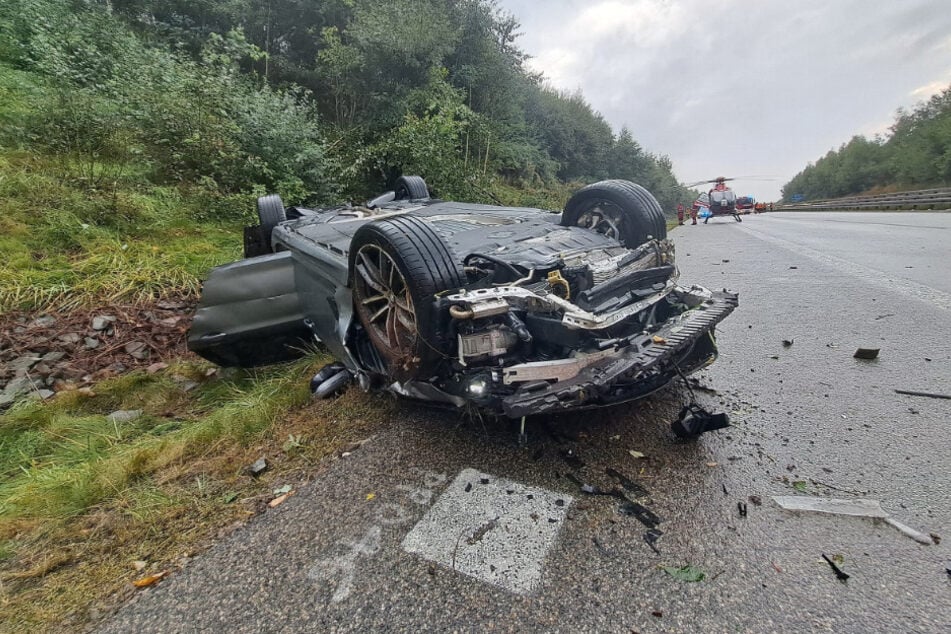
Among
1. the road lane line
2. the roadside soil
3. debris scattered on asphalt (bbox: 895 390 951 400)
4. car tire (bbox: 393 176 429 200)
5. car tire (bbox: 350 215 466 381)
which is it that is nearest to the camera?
car tire (bbox: 350 215 466 381)

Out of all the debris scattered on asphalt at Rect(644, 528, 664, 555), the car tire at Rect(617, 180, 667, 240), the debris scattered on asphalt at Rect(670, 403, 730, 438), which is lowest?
the debris scattered on asphalt at Rect(644, 528, 664, 555)

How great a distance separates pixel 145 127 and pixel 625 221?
7.34 metres

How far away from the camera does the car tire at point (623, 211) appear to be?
3.17m

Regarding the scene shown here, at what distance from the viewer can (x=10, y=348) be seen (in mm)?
3783

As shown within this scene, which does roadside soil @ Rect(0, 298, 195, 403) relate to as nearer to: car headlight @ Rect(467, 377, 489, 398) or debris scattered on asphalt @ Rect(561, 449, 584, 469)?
car headlight @ Rect(467, 377, 489, 398)

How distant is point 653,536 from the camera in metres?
1.58

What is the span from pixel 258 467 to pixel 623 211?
2856mm

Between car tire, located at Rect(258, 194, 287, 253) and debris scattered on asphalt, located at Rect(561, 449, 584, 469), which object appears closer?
debris scattered on asphalt, located at Rect(561, 449, 584, 469)

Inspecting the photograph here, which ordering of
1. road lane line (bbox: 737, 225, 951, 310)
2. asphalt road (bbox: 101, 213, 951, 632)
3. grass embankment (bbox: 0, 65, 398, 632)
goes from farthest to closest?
road lane line (bbox: 737, 225, 951, 310) → grass embankment (bbox: 0, 65, 398, 632) → asphalt road (bbox: 101, 213, 951, 632)

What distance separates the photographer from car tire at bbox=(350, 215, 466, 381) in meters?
2.00

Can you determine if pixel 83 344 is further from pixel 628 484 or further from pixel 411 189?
pixel 628 484

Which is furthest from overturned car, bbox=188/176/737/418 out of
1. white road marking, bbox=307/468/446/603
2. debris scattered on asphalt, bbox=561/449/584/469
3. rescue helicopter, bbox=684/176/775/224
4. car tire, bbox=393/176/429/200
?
rescue helicopter, bbox=684/176/775/224

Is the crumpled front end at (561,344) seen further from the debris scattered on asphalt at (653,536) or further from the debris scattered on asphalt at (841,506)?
the debris scattered on asphalt at (841,506)

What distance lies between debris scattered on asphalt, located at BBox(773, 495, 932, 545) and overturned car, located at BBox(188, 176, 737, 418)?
0.64 m
